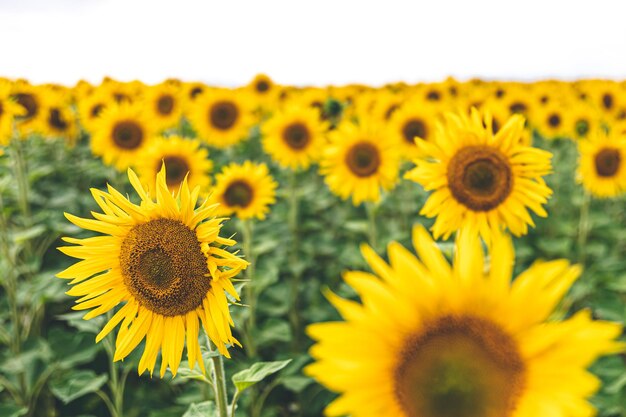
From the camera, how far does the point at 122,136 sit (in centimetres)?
590

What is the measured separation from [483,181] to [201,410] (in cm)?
189

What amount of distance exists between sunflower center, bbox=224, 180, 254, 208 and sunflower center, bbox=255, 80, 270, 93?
22.1 ft

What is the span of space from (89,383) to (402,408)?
7.94ft

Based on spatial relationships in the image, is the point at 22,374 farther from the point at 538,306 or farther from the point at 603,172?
the point at 603,172

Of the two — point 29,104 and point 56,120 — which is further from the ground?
point 29,104

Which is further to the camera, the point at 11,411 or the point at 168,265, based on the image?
the point at 11,411

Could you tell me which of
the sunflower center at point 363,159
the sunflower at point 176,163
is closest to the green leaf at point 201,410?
the sunflower at point 176,163

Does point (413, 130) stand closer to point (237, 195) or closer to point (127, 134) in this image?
point (237, 195)

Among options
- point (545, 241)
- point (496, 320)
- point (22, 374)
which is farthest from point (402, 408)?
point (545, 241)

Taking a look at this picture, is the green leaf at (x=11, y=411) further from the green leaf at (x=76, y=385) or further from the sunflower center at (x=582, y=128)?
the sunflower center at (x=582, y=128)

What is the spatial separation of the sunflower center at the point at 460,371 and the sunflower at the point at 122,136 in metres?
5.14

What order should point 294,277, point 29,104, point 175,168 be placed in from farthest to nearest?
point 29,104 → point 294,277 → point 175,168

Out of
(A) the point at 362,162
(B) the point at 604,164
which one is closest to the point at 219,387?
(A) the point at 362,162

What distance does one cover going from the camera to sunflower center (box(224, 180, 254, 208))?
4262 millimetres
